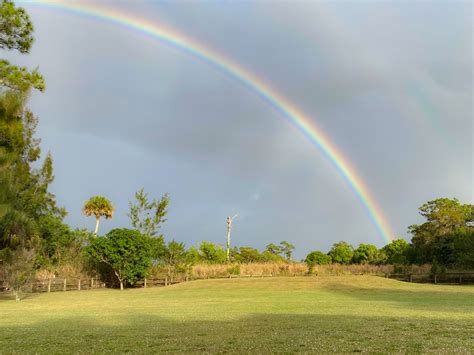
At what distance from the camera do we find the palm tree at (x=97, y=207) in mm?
60500

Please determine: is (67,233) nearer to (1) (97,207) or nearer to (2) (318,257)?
(1) (97,207)

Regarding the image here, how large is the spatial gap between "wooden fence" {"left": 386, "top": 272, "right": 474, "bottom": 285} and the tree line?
75.4 inches

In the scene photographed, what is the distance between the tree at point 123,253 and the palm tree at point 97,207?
62.6 feet

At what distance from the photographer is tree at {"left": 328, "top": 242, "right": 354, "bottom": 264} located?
238 ft

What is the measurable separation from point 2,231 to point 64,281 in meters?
7.02

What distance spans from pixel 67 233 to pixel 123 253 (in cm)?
947

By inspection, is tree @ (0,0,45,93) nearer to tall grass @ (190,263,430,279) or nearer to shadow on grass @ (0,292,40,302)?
shadow on grass @ (0,292,40,302)

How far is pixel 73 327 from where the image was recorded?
1363 centimetres

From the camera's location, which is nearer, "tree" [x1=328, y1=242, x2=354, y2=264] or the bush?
the bush

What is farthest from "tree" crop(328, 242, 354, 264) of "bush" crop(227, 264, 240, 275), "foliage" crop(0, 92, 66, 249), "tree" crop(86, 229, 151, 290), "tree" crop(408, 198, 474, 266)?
"foliage" crop(0, 92, 66, 249)

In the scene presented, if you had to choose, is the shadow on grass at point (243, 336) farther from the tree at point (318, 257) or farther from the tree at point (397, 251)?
the tree at point (318, 257)

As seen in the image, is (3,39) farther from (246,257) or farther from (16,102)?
(246,257)

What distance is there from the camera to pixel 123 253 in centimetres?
4141

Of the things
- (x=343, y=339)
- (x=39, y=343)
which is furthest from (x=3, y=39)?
(x=343, y=339)
